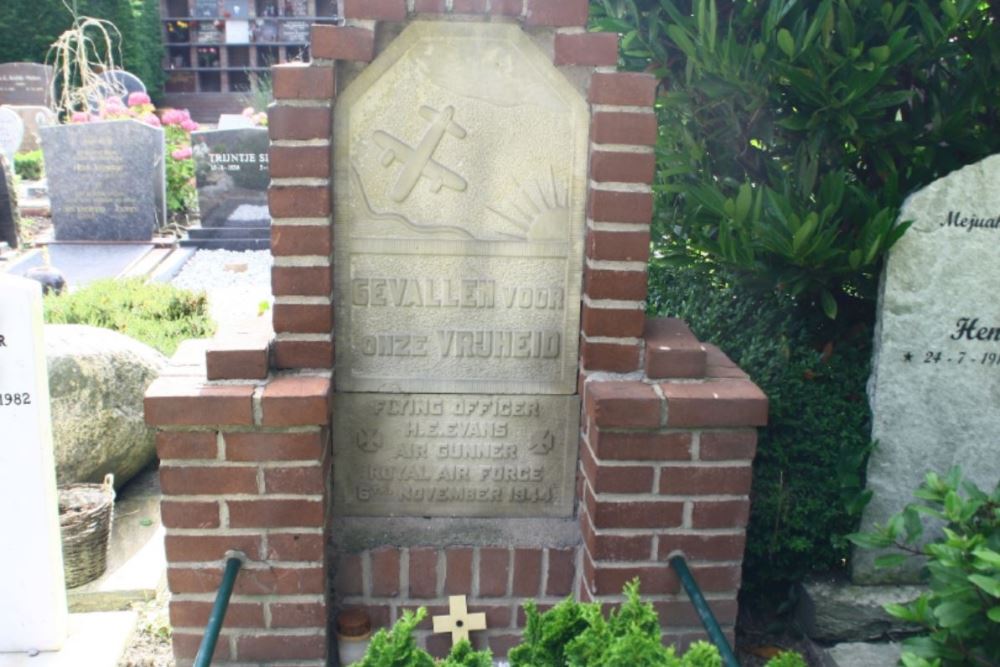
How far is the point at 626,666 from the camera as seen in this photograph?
55.8 inches

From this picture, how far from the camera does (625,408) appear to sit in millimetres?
2217

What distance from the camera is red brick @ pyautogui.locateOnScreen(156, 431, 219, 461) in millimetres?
2178

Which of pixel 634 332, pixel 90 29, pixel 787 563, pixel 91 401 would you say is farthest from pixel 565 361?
pixel 90 29

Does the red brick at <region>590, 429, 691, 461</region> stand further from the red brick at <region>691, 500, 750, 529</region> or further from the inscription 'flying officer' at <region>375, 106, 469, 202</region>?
the inscription 'flying officer' at <region>375, 106, 469, 202</region>

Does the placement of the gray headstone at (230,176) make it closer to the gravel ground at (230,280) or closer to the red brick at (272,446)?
the gravel ground at (230,280)

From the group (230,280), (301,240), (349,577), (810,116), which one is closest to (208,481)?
(349,577)

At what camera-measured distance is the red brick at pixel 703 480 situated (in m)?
2.29

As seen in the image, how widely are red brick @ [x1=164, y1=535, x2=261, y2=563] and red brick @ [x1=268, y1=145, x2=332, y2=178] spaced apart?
0.86 m

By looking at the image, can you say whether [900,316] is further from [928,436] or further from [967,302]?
[928,436]

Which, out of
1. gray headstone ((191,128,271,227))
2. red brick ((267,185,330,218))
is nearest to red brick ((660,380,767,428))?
red brick ((267,185,330,218))

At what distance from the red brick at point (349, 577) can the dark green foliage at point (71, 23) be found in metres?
21.3

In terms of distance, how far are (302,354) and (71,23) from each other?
2241cm

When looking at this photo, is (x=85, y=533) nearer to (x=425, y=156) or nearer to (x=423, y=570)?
(x=423, y=570)

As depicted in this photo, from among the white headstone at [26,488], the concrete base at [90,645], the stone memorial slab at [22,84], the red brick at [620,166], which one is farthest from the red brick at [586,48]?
the stone memorial slab at [22,84]
